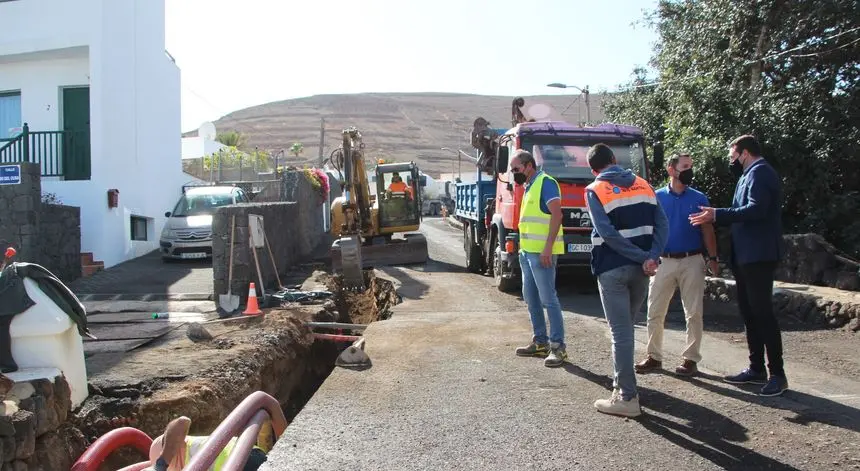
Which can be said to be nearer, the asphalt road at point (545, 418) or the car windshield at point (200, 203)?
the asphalt road at point (545, 418)

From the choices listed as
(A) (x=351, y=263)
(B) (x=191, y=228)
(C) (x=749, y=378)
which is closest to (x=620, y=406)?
(C) (x=749, y=378)

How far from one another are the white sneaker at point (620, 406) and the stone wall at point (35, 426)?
360 cm

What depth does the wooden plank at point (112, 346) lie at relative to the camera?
24.3ft

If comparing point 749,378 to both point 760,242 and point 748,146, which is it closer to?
point 760,242

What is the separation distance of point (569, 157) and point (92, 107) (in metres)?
9.78

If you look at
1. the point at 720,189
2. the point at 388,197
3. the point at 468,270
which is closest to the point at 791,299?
the point at 720,189

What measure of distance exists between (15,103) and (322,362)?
38.5 feet

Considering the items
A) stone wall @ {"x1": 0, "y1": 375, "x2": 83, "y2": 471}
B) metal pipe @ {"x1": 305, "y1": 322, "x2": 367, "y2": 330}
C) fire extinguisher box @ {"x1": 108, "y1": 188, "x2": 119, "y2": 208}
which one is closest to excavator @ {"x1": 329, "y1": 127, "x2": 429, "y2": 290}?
fire extinguisher box @ {"x1": 108, "y1": 188, "x2": 119, "y2": 208}

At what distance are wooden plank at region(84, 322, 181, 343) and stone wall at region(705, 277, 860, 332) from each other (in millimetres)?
7679

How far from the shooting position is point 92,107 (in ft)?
48.1

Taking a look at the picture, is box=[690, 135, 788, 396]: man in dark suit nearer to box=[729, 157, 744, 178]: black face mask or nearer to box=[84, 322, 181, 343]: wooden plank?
box=[729, 157, 744, 178]: black face mask

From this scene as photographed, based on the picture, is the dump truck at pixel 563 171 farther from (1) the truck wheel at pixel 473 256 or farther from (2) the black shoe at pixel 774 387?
(2) the black shoe at pixel 774 387

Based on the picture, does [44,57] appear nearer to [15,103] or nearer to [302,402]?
[15,103]

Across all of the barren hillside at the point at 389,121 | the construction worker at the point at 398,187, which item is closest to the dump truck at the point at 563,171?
the construction worker at the point at 398,187
